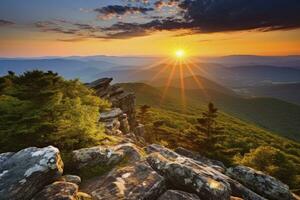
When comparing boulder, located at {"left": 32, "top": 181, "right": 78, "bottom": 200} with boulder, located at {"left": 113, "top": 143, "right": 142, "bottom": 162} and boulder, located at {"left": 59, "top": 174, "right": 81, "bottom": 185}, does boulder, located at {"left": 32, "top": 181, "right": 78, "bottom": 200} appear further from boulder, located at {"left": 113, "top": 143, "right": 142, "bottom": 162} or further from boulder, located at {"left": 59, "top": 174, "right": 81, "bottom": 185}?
boulder, located at {"left": 113, "top": 143, "right": 142, "bottom": 162}

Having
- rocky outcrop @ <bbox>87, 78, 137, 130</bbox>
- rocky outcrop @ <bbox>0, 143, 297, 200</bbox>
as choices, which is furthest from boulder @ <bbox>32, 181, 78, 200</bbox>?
rocky outcrop @ <bbox>87, 78, 137, 130</bbox>

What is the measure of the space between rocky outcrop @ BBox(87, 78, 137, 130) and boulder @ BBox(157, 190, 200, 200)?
3952cm

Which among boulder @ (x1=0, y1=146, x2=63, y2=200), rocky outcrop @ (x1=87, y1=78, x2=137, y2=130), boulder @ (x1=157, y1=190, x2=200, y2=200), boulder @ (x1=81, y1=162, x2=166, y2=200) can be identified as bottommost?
rocky outcrop @ (x1=87, y1=78, x2=137, y2=130)

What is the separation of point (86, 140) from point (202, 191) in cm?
930

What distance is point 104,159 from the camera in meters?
17.2

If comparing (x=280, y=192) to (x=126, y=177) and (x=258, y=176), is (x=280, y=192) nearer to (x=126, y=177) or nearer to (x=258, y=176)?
(x=258, y=176)

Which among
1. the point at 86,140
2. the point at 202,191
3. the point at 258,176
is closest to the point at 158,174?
the point at 202,191

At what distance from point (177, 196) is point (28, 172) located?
7.70m

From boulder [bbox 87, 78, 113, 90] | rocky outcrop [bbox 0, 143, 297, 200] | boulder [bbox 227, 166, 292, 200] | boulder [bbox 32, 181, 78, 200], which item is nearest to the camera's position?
boulder [bbox 32, 181, 78, 200]

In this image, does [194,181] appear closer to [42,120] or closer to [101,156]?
[101,156]

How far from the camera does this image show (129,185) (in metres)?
15.0

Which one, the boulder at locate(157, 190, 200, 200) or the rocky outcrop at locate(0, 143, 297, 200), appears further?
the boulder at locate(157, 190, 200, 200)

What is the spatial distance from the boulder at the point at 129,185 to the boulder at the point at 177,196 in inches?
17.6

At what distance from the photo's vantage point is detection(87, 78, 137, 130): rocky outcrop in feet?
180
